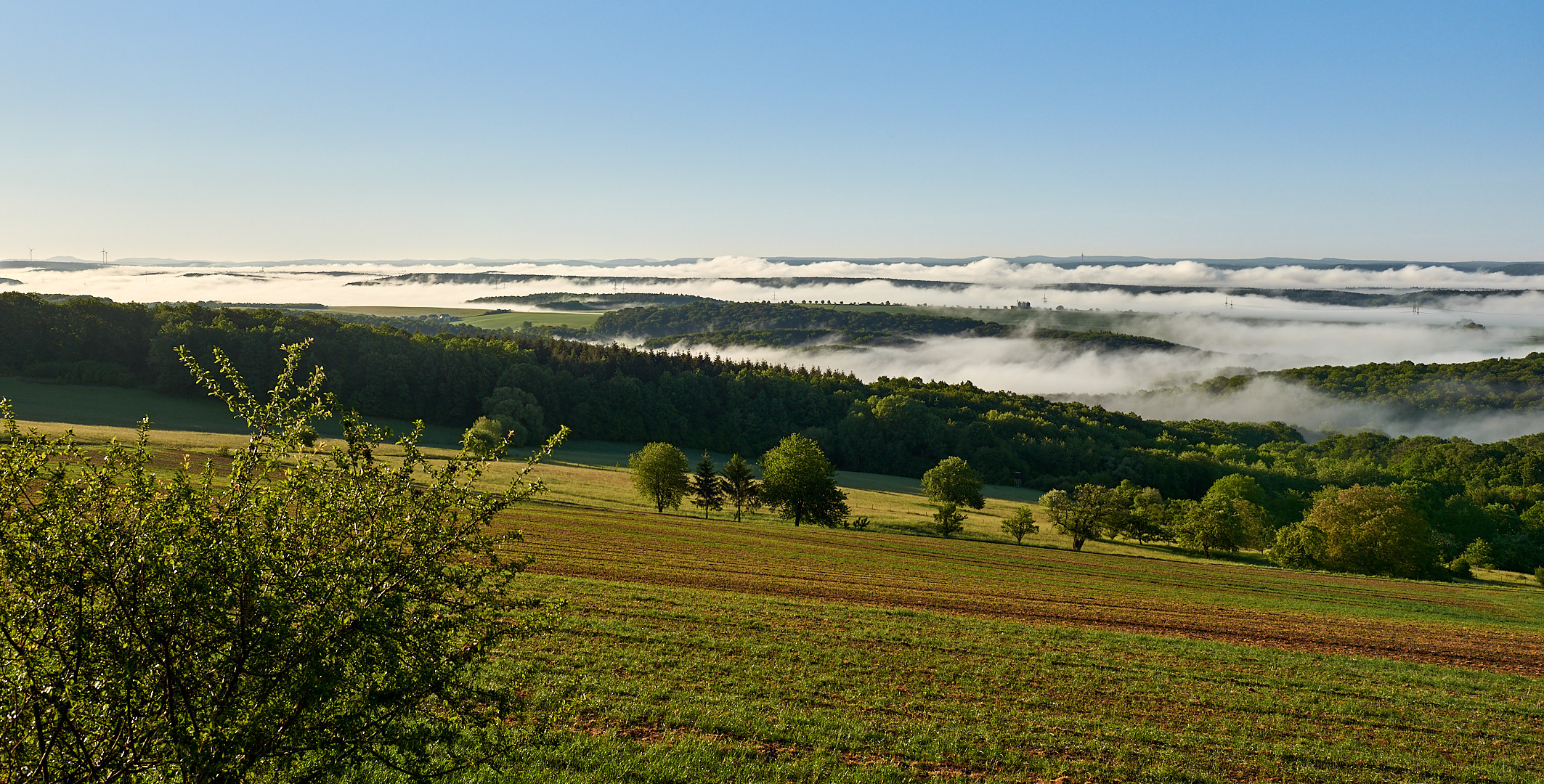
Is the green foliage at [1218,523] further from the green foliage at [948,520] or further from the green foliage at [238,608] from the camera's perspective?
the green foliage at [238,608]

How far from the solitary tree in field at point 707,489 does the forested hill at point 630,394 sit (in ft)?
158

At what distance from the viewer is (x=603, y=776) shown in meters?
11.9

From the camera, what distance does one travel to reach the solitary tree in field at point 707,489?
208 ft

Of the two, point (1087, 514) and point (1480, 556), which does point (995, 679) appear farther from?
point (1480, 556)

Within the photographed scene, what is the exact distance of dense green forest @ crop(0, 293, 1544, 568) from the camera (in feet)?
325

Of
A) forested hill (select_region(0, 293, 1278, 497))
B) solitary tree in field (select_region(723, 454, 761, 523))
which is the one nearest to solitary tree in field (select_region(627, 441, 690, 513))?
solitary tree in field (select_region(723, 454, 761, 523))

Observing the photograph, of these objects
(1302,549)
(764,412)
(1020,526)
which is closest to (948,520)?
(1020,526)

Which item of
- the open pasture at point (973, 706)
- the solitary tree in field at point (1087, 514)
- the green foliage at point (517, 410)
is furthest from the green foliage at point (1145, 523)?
the green foliage at point (517, 410)

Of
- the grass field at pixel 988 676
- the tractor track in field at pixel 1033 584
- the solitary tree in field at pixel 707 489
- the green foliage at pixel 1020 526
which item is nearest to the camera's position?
the grass field at pixel 988 676

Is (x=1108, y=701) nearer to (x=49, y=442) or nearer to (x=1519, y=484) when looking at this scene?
(x=49, y=442)

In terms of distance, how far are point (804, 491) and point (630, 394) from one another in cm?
7033

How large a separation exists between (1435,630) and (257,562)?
42624 mm

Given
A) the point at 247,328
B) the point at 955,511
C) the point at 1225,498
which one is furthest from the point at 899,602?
the point at 247,328

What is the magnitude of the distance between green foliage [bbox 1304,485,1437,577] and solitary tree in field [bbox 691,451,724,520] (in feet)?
162
